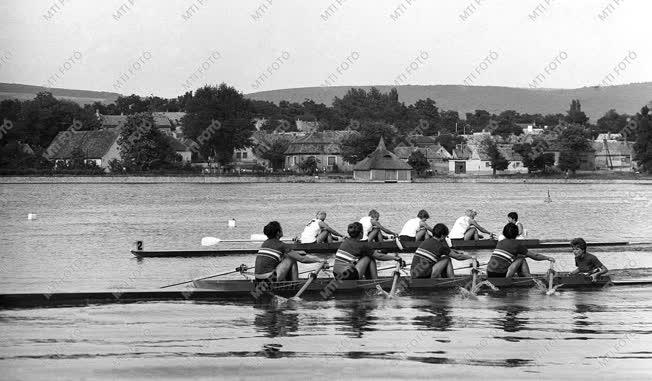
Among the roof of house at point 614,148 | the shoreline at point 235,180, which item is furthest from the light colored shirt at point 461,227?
the roof of house at point 614,148

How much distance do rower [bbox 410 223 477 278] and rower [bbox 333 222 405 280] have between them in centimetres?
80

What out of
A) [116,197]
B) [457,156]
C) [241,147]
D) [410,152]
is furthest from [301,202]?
[457,156]

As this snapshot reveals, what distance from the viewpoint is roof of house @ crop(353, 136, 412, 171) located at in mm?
140375

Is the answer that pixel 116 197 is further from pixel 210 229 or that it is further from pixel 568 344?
pixel 568 344

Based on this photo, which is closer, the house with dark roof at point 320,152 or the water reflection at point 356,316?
the water reflection at point 356,316

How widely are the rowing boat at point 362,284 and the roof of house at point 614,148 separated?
14703 cm

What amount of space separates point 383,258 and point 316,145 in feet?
429

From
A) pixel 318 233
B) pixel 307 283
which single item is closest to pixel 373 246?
pixel 318 233

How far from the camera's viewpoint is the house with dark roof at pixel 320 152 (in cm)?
15275

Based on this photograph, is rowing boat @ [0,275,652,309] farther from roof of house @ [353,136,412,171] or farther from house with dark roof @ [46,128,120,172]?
roof of house @ [353,136,412,171]

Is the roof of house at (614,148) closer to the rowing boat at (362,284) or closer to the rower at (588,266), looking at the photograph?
the rower at (588,266)

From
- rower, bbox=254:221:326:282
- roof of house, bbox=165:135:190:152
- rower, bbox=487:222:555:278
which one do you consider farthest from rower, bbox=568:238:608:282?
roof of house, bbox=165:135:190:152

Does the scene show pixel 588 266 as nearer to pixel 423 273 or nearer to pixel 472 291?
pixel 472 291

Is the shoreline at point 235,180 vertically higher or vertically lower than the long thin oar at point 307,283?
higher
